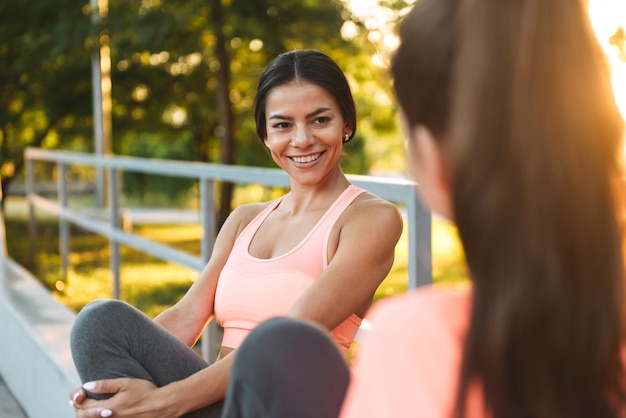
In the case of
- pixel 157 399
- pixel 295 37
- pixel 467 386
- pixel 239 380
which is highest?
pixel 295 37

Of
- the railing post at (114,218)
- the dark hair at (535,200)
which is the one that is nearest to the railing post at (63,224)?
the railing post at (114,218)

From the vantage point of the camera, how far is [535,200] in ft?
2.92

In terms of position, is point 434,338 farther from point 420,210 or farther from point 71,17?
point 71,17

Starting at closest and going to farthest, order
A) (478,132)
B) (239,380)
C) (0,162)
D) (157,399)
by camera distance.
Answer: (478,132) < (239,380) < (157,399) < (0,162)

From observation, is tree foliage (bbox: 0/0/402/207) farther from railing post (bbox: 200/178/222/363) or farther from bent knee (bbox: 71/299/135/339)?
bent knee (bbox: 71/299/135/339)

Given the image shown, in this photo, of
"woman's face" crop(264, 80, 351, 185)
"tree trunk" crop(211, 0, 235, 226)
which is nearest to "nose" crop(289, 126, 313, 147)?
"woman's face" crop(264, 80, 351, 185)

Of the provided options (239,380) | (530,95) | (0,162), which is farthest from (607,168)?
(0,162)

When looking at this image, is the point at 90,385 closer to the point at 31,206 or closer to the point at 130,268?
the point at 31,206

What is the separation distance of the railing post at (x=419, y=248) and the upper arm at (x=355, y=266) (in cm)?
31

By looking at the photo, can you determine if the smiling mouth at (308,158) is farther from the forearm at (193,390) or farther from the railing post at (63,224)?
the railing post at (63,224)

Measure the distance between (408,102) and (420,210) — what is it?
55.0 inches

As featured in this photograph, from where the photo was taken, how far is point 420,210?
2.37 meters

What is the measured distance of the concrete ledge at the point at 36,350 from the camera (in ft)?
9.78

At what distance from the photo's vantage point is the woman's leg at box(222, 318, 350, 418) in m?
1.31
